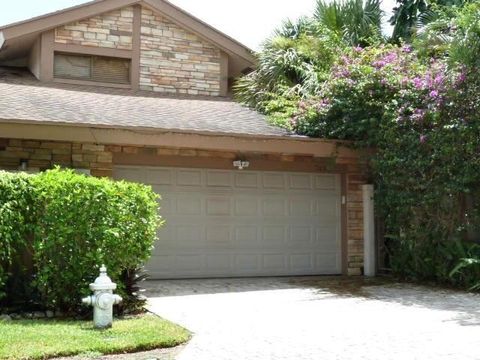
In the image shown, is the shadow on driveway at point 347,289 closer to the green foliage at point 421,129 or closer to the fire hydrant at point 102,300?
the green foliage at point 421,129

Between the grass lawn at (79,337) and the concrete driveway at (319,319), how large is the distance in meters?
0.35

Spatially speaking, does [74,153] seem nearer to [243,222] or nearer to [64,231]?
[64,231]

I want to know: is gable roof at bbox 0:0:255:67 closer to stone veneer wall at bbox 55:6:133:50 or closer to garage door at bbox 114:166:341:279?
stone veneer wall at bbox 55:6:133:50

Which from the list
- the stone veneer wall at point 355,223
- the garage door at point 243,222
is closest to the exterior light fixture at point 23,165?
the garage door at point 243,222

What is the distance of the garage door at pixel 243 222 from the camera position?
11.7 meters

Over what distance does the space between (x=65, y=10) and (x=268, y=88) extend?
5126 mm

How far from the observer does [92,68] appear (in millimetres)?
15211

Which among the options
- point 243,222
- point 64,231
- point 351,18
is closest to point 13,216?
point 64,231

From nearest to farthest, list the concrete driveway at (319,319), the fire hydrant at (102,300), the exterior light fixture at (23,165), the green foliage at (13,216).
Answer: the concrete driveway at (319,319) → the fire hydrant at (102,300) → the green foliage at (13,216) → the exterior light fixture at (23,165)

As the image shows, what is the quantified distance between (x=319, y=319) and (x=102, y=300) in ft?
8.76

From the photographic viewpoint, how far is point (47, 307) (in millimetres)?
7711

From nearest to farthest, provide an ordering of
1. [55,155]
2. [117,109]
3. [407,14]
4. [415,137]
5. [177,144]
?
[55,155]
[177,144]
[415,137]
[117,109]
[407,14]

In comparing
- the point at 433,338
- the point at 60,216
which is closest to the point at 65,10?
the point at 60,216

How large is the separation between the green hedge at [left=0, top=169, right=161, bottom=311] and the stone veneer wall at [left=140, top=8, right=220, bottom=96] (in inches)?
320
